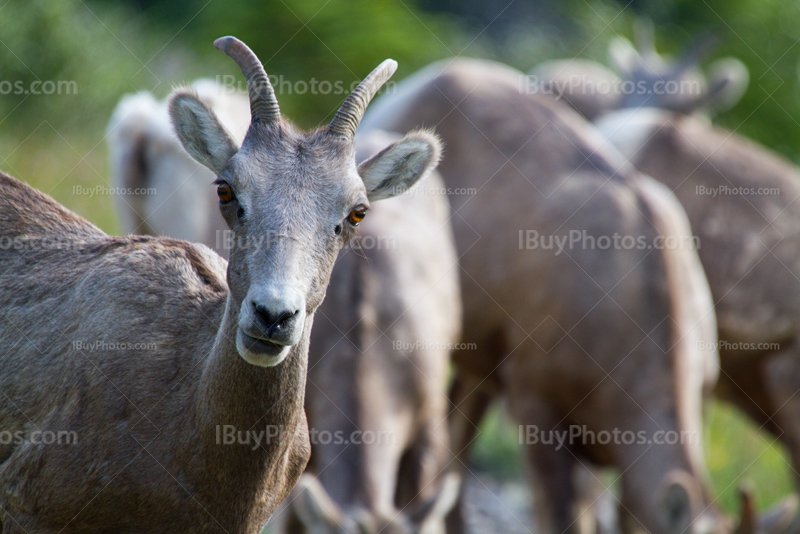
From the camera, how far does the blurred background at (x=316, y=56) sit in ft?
37.7

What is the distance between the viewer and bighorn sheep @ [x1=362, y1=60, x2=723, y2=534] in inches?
257

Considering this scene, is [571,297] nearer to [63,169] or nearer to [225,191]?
[225,191]

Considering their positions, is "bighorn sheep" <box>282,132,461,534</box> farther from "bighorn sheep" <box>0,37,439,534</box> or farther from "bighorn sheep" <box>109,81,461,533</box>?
"bighorn sheep" <box>0,37,439,534</box>

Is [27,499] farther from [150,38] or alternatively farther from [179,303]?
[150,38]

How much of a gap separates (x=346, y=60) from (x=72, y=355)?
484 inches

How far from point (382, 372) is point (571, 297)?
195 cm

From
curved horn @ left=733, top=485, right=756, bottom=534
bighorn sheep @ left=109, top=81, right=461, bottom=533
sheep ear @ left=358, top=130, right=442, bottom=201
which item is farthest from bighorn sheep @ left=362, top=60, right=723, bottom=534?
sheep ear @ left=358, top=130, right=442, bottom=201

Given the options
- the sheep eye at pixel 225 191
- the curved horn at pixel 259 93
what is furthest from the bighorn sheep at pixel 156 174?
the sheep eye at pixel 225 191

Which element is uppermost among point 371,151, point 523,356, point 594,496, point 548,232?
point 371,151

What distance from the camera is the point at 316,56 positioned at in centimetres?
1575

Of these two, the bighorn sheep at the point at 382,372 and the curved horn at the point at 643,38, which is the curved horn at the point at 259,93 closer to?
the bighorn sheep at the point at 382,372

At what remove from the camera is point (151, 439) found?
147 inches

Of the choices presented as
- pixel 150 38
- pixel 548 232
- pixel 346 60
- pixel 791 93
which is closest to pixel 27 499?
pixel 548 232

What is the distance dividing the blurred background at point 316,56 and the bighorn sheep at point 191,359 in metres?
7.37
